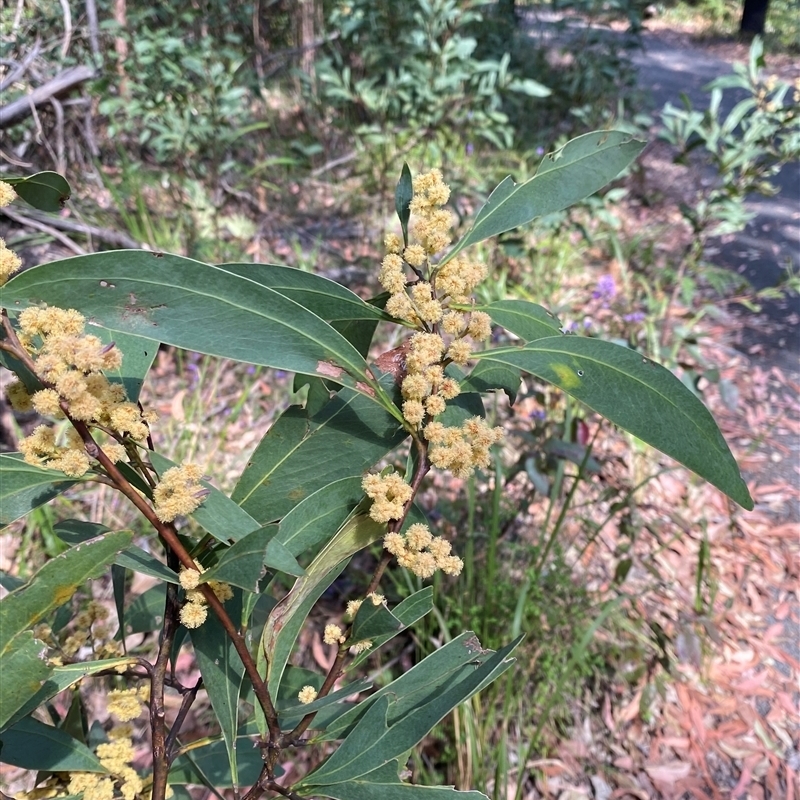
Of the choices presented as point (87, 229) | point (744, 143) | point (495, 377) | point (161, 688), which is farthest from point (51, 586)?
point (744, 143)

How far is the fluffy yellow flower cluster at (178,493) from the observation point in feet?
1.39

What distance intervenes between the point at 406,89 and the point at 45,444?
8.82ft

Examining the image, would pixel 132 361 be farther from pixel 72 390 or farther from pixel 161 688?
pixel 161 688

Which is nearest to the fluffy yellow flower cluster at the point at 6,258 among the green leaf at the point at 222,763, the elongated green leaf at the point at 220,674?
the elongated green leaf at the point at 220,674

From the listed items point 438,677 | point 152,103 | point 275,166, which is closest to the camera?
point 438,677

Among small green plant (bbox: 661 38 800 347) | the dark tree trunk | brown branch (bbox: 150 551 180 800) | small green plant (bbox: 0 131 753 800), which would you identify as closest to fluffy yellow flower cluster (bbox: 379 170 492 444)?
small green plant (bbox: 0 131 753 800)

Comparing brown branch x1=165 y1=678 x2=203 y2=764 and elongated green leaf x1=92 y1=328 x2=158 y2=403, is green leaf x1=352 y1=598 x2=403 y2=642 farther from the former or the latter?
elongated green leaf x1=92 y1=328 x2=158 y2=403

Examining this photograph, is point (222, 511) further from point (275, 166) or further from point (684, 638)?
point (275, 166)

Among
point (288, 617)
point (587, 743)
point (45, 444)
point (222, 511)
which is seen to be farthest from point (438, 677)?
point (587, 743)

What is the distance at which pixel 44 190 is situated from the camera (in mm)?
494

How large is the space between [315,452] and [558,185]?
1.10ft

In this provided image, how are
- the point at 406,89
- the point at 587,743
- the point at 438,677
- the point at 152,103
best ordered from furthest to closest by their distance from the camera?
the point at 406,89 < the point at 152,103 < the point at 587,743 < the point at 438,677

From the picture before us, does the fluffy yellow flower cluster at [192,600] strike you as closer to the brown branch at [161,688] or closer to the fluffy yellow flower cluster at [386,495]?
the brown branch at [161,688]

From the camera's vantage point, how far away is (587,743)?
138 centimetres
